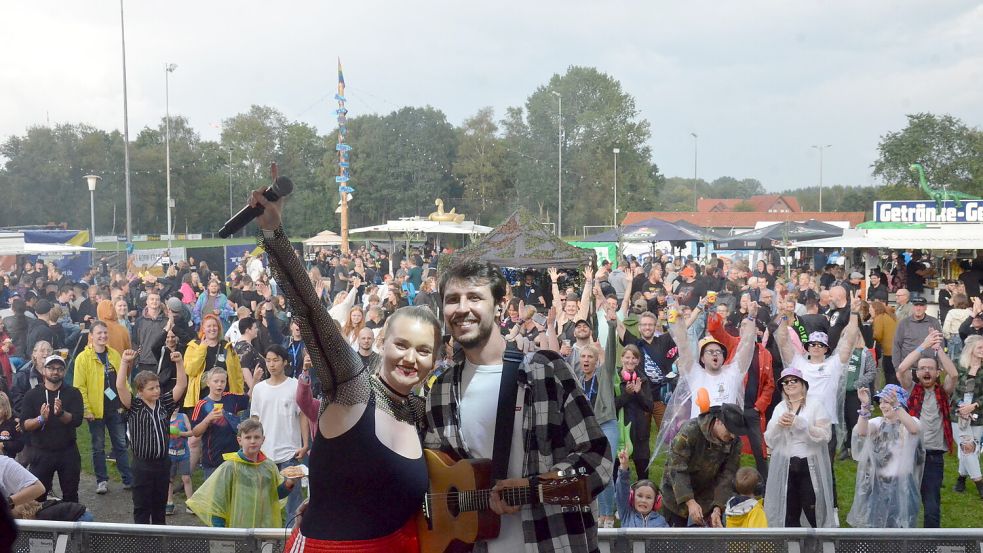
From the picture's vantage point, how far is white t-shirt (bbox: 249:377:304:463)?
6.67 metres

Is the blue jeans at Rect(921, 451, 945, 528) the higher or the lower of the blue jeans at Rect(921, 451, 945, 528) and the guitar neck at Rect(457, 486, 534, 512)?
the lower

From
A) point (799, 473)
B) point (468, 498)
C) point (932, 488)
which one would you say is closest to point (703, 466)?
point (799, 473)

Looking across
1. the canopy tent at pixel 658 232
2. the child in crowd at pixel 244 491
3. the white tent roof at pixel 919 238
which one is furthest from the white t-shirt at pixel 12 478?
the white tent roof at pixel 919 238

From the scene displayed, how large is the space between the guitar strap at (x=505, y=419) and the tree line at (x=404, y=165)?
141ft

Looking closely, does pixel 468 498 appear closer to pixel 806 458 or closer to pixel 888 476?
pixel 806 458

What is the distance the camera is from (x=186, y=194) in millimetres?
49125

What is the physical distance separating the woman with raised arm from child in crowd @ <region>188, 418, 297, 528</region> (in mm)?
3313

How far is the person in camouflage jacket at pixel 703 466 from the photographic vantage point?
5.69 meters

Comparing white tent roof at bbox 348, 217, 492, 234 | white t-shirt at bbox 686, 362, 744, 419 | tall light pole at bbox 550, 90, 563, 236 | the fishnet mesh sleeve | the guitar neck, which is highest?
tall light pole at bbox 550, 90, 563, 236

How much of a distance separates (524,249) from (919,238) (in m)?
11.5

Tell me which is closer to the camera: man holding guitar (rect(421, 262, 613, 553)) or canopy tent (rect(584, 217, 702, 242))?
man holding guitar (rect(421, 262, 613, 553))

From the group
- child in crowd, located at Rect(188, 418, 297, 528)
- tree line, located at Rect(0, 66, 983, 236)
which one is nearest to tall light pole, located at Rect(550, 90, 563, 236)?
tree line, located at Rect(0, 66, 983, 236)

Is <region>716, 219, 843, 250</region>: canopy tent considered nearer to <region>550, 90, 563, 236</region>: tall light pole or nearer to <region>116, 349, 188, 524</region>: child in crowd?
<region>116, 349, 188, 524</region>: child in crowd

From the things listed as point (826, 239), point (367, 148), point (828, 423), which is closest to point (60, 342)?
point (828, 423)
